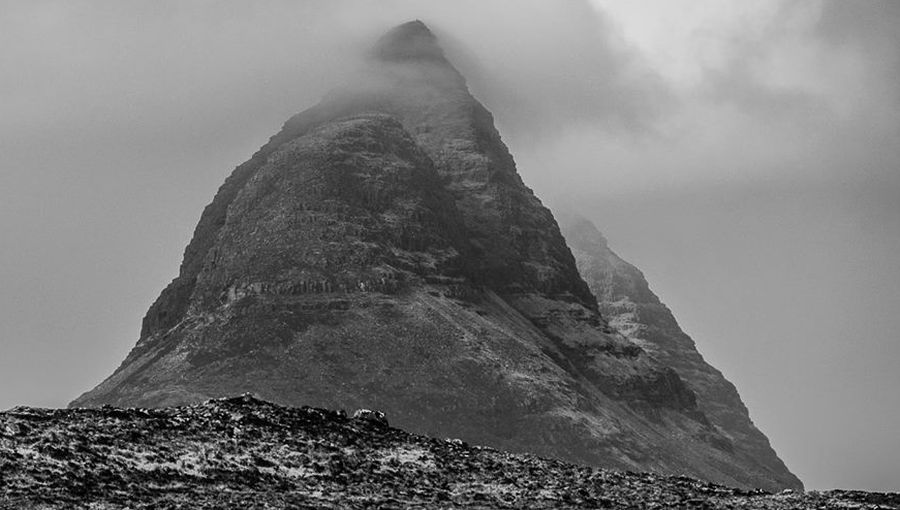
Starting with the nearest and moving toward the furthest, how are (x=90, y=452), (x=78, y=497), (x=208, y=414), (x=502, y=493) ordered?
(x=78, y=497)
(x=90, y=452)
(x=502, y=493)
(x=208, y=414)

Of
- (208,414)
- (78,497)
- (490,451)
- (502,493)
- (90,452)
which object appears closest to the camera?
(78,497)

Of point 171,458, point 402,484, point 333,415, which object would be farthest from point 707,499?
point 171,458

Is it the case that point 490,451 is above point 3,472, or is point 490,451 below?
above

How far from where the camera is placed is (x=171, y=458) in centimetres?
6412

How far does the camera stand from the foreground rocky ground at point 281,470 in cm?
5984

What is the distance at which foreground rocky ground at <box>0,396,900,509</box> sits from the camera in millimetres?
59844

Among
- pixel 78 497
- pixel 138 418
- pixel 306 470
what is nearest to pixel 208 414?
pixel 138 418

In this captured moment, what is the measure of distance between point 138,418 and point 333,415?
1066 centimetres

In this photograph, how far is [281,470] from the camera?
215ft

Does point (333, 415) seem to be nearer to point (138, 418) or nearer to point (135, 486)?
point (138, 418)

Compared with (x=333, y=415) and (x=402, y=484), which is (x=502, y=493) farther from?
(x=333, y=415)

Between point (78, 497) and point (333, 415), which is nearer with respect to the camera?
point (78, 497)

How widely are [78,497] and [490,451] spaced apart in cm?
2476

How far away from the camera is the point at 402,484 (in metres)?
66.3
